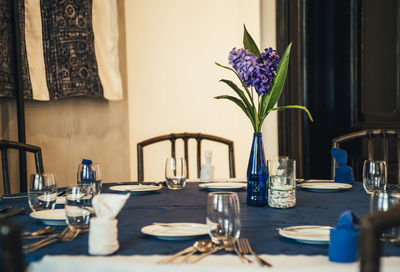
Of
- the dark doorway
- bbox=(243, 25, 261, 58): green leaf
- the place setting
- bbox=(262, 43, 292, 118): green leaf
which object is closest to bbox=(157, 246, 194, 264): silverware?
the place setting

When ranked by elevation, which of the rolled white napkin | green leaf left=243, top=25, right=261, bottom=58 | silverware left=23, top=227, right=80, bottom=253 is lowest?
silverware left=23, top=227, right=80, bottom=253

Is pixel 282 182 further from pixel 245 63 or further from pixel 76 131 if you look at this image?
pixel 76 131

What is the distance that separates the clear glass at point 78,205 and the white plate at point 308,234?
413 millimetres

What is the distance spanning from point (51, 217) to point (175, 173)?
0.62m

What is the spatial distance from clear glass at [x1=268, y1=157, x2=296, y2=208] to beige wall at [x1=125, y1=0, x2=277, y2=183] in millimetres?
1993

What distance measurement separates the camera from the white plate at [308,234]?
2.97ft

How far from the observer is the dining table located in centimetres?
79

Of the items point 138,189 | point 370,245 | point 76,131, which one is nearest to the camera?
point 370,245

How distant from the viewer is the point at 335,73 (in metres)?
2.87

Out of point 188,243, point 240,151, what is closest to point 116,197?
Answer: point 188,243

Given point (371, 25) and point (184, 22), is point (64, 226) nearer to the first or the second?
point (371, 25)

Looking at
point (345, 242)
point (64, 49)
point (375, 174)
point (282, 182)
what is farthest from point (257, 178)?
point (64, 49)

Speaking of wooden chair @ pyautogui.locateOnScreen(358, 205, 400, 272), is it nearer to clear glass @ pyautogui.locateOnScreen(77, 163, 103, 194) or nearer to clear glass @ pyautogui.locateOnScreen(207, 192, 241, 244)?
clear glass @ pyautogui.locateOnScreen(207, 192, 241, 244)

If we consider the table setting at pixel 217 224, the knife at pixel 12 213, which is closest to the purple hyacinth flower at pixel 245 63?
the table setting at pixel 217 224
